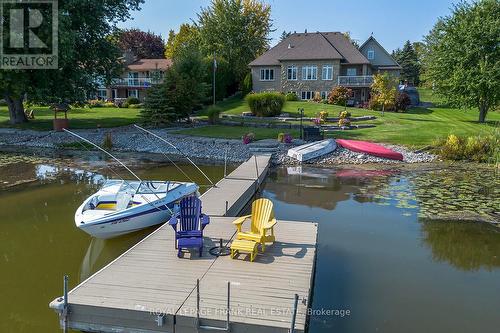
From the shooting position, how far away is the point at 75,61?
1300 inches

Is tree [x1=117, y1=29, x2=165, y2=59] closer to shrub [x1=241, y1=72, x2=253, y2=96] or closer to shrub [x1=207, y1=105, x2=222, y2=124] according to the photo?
shrub [x1=241, y1=72, x2=253, y2=96]

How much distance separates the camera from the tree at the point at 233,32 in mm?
56781

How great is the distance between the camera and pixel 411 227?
1330cm

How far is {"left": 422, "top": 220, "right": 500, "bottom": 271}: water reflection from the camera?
36.1ft

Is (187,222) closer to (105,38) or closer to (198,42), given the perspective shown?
(105,38)

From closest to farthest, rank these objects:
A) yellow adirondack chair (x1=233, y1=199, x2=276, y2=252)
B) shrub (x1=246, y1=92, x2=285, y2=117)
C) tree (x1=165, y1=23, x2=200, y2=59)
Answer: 1. yellow adirondack chair (x1=233, y1=199, x2=276, y2=252)
2. shrub (x1=246, y1=92, x2=285, y2=117)
3. tree (x1=165, y1=23, x2=200, y2=59)

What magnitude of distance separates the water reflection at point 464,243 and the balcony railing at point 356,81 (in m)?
32.7

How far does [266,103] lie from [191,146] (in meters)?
10.3

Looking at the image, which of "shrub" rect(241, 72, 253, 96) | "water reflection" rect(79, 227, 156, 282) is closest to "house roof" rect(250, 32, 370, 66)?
"shrub" rect(241, 72, 253, 96)

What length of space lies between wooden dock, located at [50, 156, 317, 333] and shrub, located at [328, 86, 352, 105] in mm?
34169

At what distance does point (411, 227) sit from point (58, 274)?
9.88 m

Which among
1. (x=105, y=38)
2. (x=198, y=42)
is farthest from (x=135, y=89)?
(x=105, y=38)

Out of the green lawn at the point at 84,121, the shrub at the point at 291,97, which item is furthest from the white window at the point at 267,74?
the green lawn at the point at 84,121

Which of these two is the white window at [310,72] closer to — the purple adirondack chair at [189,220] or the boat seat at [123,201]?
the boat seat at [123,201]
